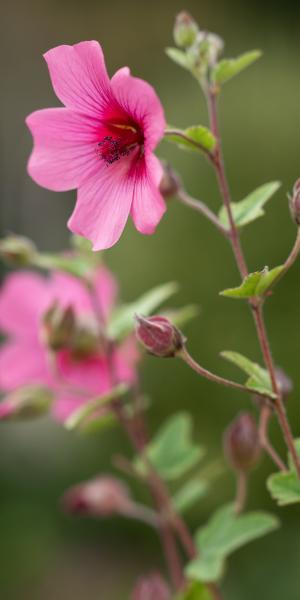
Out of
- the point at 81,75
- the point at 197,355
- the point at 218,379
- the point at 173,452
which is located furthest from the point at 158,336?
the point at 197,355

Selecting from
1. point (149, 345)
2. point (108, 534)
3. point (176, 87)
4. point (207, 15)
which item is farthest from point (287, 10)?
point (149, 345)

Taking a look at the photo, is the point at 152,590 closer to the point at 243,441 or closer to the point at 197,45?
the point at 243,441

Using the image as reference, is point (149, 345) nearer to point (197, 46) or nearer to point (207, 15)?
point (197, 46)

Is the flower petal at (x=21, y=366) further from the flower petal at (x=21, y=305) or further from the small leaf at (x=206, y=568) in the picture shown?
the small leaf at (x=206, y=568)

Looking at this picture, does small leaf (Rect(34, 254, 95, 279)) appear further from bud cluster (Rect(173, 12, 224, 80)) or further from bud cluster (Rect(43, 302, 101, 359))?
bud cluster (Rect(173, 12, 224, 80))

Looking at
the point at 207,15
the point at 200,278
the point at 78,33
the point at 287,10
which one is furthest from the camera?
the point at 78,33

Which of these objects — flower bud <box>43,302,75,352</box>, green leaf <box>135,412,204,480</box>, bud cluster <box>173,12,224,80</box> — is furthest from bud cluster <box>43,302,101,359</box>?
bud cluster <box>173,12,224,80</box>

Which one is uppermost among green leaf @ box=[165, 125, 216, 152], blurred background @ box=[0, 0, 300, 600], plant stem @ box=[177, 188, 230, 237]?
green leaf @ box=[165, 125, 216, 152]
